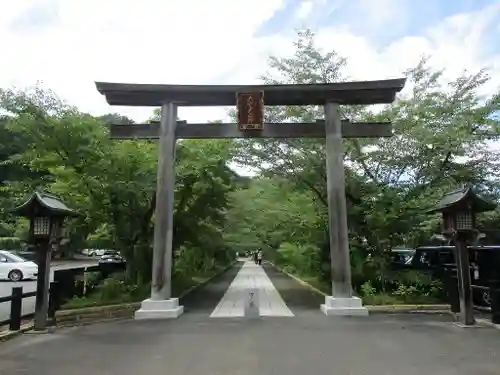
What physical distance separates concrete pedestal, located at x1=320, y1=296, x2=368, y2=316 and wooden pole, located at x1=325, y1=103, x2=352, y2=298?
14 cm

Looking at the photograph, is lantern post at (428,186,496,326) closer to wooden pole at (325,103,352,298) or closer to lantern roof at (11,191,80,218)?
wooden pole at (325,103,352,298)

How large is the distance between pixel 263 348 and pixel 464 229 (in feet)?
16.7

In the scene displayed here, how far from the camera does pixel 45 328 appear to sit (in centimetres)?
866

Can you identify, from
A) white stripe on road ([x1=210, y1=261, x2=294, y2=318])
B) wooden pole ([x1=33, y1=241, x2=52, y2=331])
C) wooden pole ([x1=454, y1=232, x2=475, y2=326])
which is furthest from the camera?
white stripe on road ([x1=210, y1=261, x2=294, y2=318])

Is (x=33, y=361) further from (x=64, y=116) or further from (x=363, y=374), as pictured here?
(x=64, y=116)

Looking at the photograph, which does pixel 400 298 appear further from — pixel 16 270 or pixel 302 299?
pixel 16 270

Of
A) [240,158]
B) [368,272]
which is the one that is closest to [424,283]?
[368,272]

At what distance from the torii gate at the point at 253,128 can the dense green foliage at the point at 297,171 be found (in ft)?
3.48

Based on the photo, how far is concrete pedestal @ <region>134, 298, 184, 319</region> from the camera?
Result: 9938mm

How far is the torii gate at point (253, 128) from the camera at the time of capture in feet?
34.6

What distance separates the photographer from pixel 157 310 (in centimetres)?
1003

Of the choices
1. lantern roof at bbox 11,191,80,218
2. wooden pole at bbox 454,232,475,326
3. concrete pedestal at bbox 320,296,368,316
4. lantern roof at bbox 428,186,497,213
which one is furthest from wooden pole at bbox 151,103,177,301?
wooden pole at bbox 454,232,475,326

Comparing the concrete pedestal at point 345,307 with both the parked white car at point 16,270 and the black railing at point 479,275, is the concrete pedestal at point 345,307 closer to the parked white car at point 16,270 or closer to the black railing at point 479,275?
the black railing at point 479,275

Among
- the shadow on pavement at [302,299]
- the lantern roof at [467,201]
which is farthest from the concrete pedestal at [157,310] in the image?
the lantern roof at [467,201]
